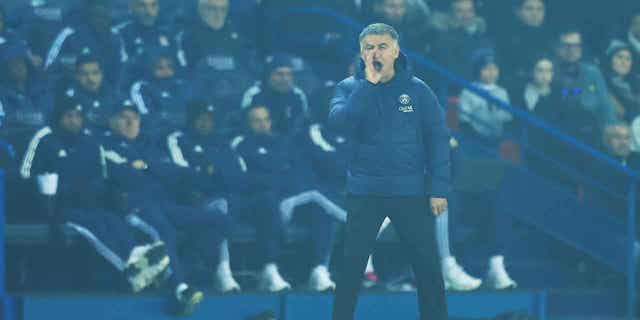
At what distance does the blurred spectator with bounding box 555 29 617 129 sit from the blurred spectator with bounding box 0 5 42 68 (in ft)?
14.9

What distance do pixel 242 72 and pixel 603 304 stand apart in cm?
342

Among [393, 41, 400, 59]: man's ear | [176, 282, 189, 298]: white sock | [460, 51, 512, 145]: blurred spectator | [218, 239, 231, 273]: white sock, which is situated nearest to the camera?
[393, 41, 400, 59]: man's ear

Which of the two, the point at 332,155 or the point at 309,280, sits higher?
the point at 332,155

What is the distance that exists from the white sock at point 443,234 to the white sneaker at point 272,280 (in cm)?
117

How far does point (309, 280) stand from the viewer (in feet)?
31.9

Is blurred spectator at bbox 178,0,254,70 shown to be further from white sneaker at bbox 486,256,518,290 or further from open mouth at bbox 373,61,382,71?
open mouth at bbox 373,61,382,71

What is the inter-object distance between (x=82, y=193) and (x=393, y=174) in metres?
2.60

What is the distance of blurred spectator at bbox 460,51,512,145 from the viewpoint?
449 inches

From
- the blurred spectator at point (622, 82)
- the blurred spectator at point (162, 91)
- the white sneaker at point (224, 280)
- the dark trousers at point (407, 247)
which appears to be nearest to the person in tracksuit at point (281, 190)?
the white sneaker at point (224, 280)

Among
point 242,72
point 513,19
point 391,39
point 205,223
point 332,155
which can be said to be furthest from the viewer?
point 513,19

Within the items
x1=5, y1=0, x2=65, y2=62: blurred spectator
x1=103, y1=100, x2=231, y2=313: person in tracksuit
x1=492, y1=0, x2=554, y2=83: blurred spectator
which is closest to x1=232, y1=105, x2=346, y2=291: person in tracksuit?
x1=103, y1=100, x2=231, y2=313: person in tracksuit

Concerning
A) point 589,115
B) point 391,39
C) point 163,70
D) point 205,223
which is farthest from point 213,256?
point 589,115

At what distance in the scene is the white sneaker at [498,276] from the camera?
10188mm

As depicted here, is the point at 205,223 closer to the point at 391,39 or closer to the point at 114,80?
the point at 114,80
